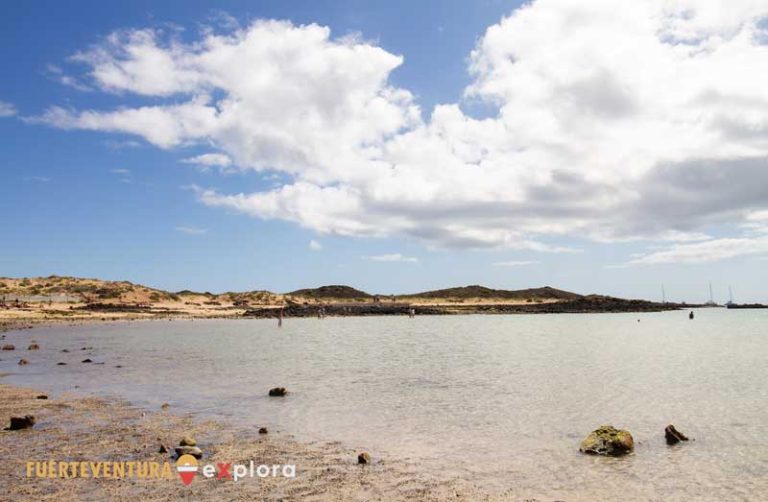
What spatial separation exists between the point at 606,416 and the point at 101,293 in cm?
15194

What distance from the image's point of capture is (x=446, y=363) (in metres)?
40.5

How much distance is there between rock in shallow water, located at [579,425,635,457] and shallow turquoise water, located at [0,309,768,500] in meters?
0.42

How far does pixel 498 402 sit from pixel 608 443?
28.6ft

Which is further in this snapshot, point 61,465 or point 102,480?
point 61,465

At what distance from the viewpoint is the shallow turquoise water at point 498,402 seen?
47.9ft

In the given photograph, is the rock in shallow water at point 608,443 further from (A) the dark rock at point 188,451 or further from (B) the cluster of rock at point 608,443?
(A) the dark rock at point 188,451

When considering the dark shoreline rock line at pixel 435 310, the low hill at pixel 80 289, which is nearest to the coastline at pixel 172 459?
the dark shoreline rock line at pixel 435 310

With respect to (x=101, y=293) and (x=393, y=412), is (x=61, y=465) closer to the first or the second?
(x=393, y=412)

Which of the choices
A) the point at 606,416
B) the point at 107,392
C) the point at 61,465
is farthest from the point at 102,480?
the point at 606,416

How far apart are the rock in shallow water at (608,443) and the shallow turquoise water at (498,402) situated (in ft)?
1.36

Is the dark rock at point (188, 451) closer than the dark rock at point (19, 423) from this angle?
Yes

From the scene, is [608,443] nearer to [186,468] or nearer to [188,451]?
[186,468]

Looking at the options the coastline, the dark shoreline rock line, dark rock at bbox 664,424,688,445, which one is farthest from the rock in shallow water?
the dark shoreline rock line

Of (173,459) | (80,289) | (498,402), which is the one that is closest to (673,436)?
(498,402)
